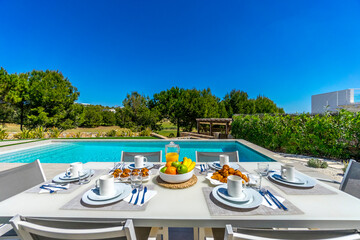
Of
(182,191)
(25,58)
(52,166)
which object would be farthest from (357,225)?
(25,58)

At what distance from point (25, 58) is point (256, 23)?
25455 mm

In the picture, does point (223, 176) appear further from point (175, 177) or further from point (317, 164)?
point (317, 164)

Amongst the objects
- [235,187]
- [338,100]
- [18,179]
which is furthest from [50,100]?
→ [338,100]

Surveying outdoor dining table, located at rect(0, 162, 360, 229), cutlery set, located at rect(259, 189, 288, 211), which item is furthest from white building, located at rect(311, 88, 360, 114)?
cutlery set, located at rect(259, 189, 288, 211)

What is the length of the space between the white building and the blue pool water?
1175cm

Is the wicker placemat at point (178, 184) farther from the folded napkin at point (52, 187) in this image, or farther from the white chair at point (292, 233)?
the folded napkin at point (52, 187)

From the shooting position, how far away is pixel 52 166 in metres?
3.72

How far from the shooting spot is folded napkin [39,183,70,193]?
130cm

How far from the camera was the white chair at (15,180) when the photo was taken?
4.32ft

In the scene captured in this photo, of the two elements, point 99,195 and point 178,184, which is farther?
point 178,184

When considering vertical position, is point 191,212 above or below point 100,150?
above

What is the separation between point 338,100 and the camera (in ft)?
56.3

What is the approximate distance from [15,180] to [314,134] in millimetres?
7005

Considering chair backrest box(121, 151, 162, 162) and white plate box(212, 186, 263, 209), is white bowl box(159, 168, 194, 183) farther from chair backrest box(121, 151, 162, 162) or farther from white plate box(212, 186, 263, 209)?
chair backrest box(121, 151, 162, 162)
